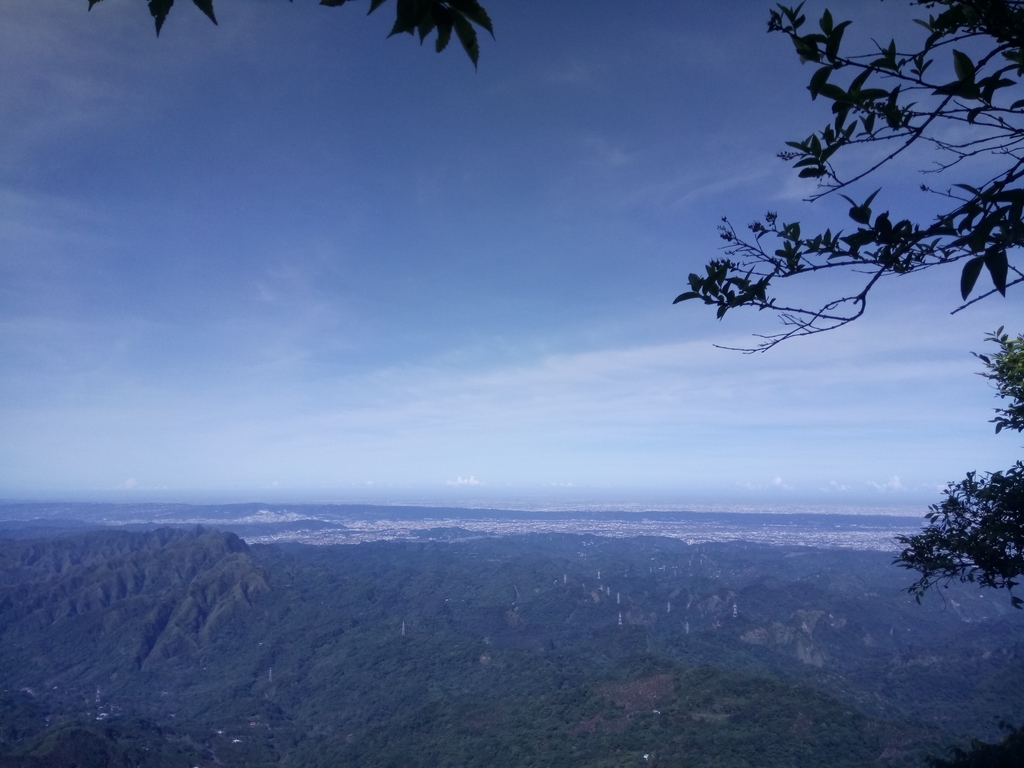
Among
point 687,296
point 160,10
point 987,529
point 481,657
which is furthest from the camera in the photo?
point 481,657

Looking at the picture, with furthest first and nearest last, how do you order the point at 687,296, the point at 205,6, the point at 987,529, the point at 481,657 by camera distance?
the point at 481,657 → the point at 987,529 → the point at 687,296 → the point at 205,6

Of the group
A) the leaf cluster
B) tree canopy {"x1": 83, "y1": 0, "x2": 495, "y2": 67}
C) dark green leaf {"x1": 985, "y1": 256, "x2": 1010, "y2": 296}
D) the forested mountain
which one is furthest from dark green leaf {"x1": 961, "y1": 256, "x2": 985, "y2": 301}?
the forested mountain

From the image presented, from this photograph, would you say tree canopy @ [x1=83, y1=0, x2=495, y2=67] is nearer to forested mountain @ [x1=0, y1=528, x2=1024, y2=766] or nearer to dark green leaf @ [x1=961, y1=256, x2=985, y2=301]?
dark green leaf @ [x1=961, y1=256, x2=985, y2=301]

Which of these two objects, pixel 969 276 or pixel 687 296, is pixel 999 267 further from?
pixel 687 296

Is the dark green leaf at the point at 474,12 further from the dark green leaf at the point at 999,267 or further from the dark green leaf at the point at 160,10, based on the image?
the dark green leaf at the point at 999,267

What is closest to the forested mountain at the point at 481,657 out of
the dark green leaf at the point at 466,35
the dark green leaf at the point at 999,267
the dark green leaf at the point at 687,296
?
the dark green leaf at the point at 687,296

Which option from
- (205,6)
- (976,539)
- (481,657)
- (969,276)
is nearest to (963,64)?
(969,276)
